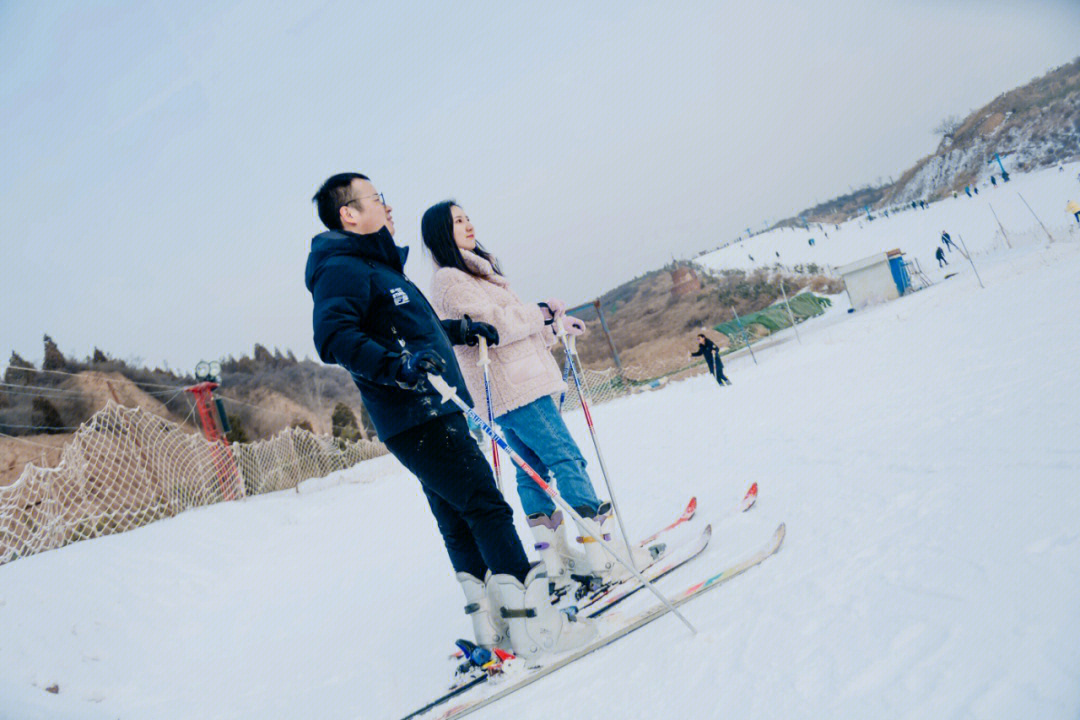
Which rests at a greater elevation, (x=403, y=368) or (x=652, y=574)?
(x=403, y=368)

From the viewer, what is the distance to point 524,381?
2.47m

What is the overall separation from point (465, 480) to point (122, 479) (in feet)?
27.6

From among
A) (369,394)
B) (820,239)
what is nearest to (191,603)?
(369,394)

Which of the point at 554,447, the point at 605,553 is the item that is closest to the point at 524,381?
the point at 554,447

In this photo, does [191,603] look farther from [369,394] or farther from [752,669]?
[752,669]

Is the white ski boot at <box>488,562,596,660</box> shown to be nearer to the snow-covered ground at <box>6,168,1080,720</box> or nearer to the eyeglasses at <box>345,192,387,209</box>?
the snow-covered ground at <box>6,168,1080,720</box>

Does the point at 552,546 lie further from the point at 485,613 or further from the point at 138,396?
the point at 138,396

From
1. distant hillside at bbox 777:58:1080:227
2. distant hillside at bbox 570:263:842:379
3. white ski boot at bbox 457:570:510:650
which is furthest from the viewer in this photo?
distant hillside at bbox 777:58:1080:227

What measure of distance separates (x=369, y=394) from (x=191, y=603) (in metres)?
3.65

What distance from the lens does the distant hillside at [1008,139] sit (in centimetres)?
4556

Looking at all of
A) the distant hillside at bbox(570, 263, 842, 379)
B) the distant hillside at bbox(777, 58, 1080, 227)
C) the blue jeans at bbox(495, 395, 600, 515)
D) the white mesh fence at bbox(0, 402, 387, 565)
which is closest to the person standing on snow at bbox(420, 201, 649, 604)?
the blue jeans at bbox(495, 395, 600, 515)

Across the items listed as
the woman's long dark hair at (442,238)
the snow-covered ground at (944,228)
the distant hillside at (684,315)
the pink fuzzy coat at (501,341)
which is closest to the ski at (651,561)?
the pink fuzzy coat at (501,341)

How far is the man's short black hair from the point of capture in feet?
7.20

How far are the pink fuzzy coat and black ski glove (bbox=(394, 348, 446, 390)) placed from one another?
2.06 feet
